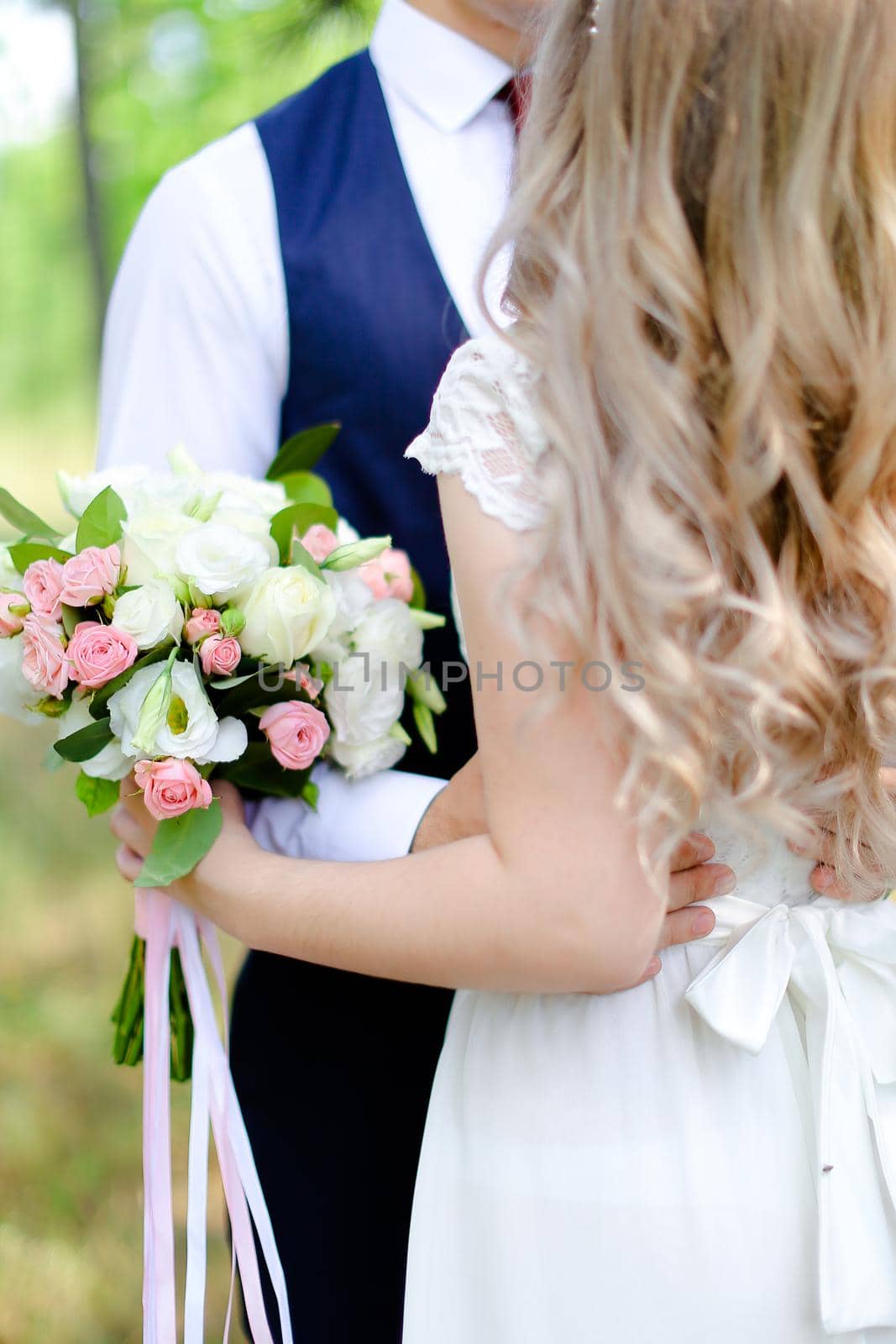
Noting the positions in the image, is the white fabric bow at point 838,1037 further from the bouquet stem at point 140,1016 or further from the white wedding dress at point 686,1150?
the bouquet stem at point 140,1016

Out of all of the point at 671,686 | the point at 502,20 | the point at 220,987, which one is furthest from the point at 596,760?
the point at 502,20

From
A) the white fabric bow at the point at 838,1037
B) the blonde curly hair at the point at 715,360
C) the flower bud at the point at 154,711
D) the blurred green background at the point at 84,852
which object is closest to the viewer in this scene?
the blonde curly hair at the point at 715,360

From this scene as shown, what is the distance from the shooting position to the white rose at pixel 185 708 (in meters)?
1.28

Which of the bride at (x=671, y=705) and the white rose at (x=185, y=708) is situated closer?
the bride at (x=671, y=705)

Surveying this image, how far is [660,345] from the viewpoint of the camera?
1052mm

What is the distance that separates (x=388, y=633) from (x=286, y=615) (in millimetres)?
208

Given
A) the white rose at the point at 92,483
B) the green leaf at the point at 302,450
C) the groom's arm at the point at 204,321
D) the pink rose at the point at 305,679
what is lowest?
the pink rose at the point at 305,679

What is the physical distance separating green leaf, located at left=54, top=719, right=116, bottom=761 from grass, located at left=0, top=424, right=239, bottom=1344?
2200 millimetres

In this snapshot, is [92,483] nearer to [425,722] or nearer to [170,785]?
[170,785]

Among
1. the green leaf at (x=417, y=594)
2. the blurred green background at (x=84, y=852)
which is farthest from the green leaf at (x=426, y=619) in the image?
the blurred green background at (x=84, y=852)

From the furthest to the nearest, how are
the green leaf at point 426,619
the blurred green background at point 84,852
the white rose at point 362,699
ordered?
the blurred green background at point 84,852, the green leaf at point 426,619, the white rose at point 362,699

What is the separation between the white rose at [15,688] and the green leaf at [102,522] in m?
0.14

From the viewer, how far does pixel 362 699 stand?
1476mm

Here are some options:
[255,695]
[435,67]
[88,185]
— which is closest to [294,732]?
[255,695]
